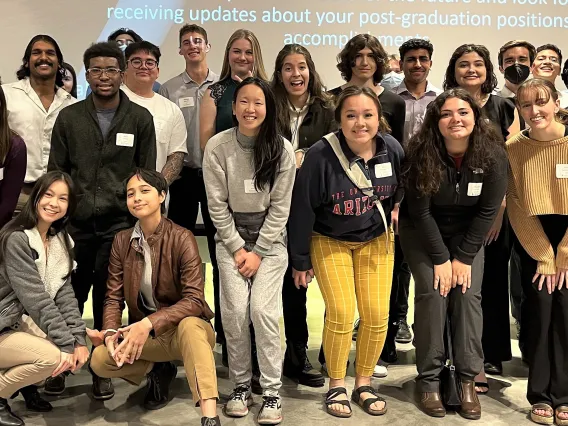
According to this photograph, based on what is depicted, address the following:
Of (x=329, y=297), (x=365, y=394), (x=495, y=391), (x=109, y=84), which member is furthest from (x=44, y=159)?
(x=495, y=391)

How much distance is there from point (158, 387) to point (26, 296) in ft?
2.46

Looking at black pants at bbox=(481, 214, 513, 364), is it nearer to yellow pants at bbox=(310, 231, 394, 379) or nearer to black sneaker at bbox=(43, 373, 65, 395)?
yellow pants at bbox=(310, 231, 394, 379)

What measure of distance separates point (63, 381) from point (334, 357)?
1.34 metres

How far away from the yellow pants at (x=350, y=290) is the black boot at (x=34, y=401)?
1317 millimetres

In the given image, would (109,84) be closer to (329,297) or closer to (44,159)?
(44,159)

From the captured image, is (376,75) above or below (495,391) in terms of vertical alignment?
above

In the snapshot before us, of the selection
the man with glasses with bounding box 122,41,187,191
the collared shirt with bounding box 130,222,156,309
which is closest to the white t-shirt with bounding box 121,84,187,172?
the man with glasses with bounding box 122,41,187,191

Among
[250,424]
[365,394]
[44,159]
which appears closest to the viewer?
[250,424]

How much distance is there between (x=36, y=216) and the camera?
2.74 meters

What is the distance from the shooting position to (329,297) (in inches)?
114

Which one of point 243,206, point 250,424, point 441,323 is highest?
point 243,206

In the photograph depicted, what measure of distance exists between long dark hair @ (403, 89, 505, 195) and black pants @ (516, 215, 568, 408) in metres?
0.45

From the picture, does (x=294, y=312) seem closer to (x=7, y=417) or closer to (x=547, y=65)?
(x=7, y=417)

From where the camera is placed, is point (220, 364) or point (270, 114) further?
point (220, 364)
